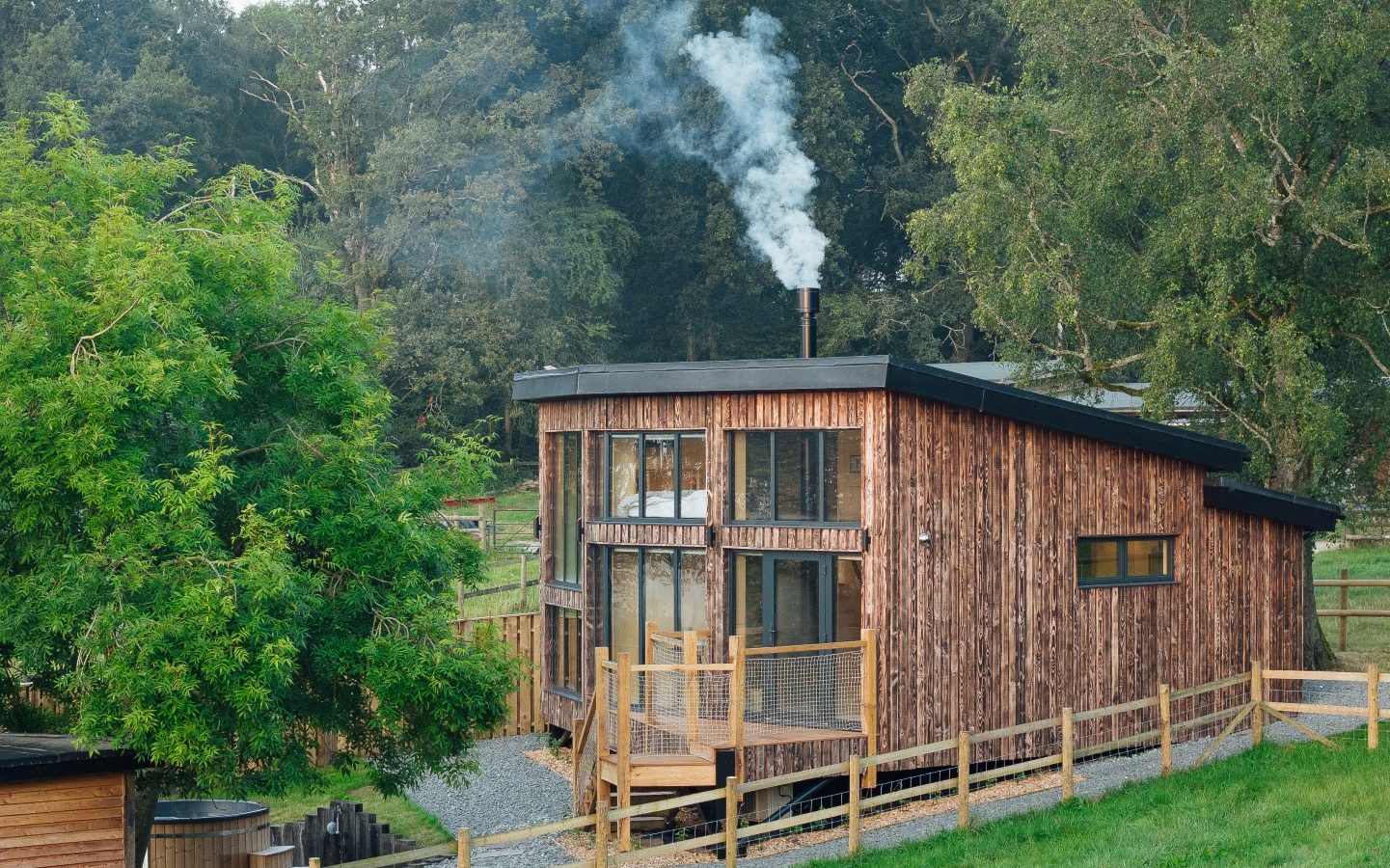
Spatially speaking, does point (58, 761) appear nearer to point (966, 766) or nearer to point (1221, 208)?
point (966, 766)

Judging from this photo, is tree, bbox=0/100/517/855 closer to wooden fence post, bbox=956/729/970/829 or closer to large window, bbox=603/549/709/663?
large window, bbox=603/549/709/663

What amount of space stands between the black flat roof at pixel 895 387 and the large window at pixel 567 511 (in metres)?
0.90

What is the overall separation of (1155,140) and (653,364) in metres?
8.48

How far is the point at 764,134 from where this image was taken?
46312mm

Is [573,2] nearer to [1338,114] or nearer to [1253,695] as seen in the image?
[1338,114]

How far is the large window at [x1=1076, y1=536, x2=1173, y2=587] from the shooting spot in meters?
17.6

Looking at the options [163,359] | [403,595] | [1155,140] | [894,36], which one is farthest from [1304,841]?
[894,36]

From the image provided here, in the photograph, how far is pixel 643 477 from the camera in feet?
59.6

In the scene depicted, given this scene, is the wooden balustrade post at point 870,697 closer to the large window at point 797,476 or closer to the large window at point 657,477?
the large window at point 797,476

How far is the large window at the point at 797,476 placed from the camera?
1656cm

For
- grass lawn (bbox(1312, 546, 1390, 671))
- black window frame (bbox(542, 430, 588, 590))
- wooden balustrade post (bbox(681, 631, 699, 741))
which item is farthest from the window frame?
grass lawn (bbox(1312, 546, 1390, 671))

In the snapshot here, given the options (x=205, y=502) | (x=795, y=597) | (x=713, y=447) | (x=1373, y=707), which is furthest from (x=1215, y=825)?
(x=205, y=502)

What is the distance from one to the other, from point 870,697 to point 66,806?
7.83 metres

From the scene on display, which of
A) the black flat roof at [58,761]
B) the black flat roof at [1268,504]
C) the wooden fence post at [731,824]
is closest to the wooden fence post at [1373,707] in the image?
the black flat roof at [1268,504]
